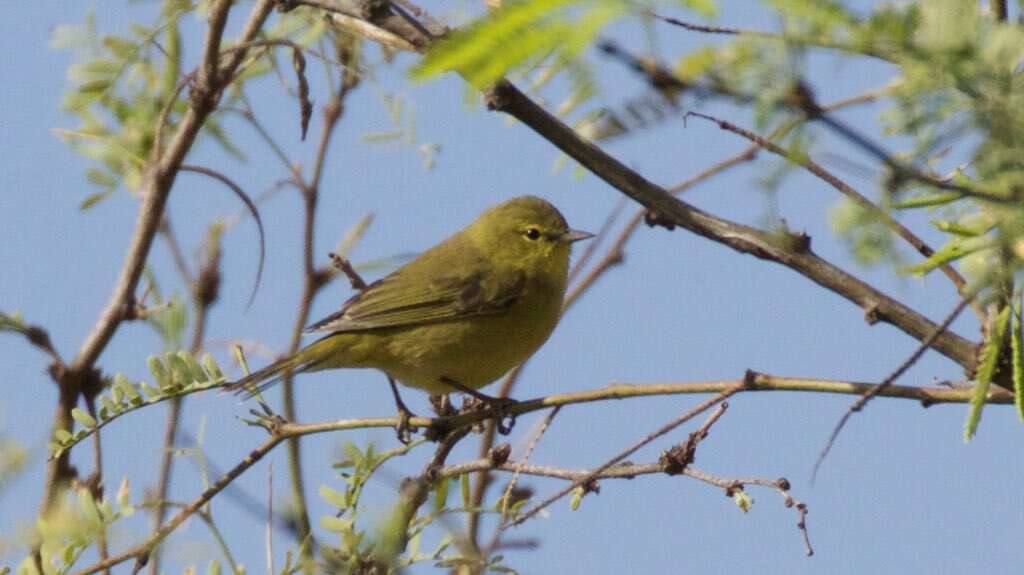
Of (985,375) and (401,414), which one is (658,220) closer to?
(985,375)

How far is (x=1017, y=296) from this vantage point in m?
1.76

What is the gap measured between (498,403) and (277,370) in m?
0.85

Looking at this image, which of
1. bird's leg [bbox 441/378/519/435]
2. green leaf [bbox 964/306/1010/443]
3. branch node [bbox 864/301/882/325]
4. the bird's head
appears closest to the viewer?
green leaf [bbox 964/306/1010/443]

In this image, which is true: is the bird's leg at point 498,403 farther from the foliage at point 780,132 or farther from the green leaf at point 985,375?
the green leaf at point 985,375

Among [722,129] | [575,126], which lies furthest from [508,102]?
[575,126]

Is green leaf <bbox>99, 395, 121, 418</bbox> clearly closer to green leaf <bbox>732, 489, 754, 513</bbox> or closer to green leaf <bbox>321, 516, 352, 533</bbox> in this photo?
green leaf <bbox>321, 516, 352, 533</bbox>

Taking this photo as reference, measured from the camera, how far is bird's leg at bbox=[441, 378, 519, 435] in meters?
3.02

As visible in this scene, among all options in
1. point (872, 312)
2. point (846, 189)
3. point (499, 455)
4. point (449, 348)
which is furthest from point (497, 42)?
point (449, 348)

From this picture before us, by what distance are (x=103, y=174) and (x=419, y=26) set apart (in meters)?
1.67

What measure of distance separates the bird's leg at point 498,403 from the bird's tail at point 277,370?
18.3 inches

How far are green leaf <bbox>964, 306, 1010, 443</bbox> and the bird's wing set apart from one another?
294 cm

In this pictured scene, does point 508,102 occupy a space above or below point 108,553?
above

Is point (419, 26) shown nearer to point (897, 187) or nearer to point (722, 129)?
point (722, 129)

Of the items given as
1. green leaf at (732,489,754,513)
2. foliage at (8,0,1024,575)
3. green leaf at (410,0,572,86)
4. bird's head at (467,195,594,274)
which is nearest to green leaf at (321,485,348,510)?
foliage at (8,0,1024,575)
